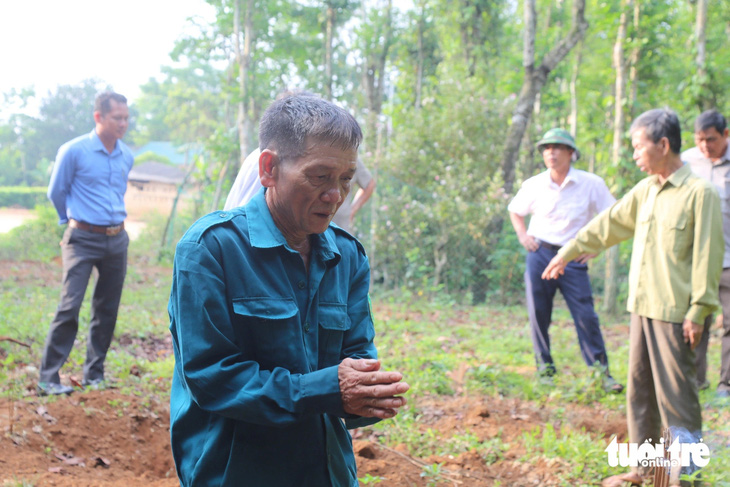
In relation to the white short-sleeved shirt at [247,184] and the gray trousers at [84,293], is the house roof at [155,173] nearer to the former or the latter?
the gray trousers at [84,293]

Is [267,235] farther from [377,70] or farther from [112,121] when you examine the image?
[377,70]

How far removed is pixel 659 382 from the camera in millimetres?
3535

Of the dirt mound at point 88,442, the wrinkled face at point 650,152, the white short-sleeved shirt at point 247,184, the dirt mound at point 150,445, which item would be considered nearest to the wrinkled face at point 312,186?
the white short-sleeved shirt at point 247,184

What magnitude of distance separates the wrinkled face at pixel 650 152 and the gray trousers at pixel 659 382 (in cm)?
89

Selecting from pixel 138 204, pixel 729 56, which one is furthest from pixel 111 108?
pixel 138 204

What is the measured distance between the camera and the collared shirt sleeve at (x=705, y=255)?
3424mm

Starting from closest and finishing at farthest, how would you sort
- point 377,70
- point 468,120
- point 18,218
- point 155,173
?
point 468,120, point 18,218, point 377,70, point 155,173

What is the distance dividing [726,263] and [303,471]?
201 inches

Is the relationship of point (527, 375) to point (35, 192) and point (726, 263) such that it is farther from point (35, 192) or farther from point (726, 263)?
point (35, 192)

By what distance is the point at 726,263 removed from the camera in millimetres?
5555

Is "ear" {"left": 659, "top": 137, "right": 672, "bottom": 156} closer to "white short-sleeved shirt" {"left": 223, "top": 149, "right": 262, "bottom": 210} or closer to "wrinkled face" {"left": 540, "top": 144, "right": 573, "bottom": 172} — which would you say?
"wrinkled face" {"left": 540, "top": 144, "right": 573, "bottom": 172}

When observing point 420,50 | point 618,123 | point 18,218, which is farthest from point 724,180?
point 18,218

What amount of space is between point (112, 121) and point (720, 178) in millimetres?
5446

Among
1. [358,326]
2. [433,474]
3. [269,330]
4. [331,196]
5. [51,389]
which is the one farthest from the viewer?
[51,389]
